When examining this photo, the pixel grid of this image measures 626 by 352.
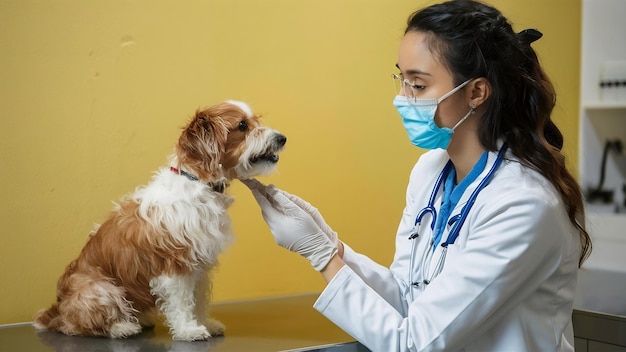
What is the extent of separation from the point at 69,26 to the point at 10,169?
15.3 inches

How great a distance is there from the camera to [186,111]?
6.15ft

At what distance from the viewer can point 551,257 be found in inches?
51.1

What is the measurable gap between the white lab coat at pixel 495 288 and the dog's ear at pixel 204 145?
1.19 feet

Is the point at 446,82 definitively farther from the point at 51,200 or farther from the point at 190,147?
the point at 51,200

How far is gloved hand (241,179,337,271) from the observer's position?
146 cm

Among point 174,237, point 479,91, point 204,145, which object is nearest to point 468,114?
point 479,91

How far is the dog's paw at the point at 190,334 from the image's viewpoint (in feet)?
4.95

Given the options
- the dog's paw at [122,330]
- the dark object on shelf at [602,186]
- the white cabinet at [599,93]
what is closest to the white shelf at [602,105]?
the white cabinet at [599,93]

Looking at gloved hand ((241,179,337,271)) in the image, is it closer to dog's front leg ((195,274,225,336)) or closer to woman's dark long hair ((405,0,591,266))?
dog's front leg ((195,274,225,336))

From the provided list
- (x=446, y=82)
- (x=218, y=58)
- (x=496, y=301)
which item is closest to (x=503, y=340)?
(x=496, y=301)

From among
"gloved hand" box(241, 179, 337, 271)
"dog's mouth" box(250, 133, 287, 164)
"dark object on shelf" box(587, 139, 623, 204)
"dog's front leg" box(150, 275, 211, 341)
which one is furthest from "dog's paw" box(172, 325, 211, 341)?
"dark object on shelf" box(587, 139, 623, 204)

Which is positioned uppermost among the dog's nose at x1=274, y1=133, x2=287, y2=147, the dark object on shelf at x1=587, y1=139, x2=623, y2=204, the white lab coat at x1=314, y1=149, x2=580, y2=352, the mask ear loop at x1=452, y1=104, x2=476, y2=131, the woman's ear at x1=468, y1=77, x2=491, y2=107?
the woman's ear at x1=468, y1=77, x2=491, y2=107

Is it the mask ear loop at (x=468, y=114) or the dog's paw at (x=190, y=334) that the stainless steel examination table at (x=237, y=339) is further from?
the mask ear loop at (x=468, y=114)

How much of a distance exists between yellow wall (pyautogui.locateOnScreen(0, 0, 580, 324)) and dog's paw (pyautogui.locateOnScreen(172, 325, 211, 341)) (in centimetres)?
44
